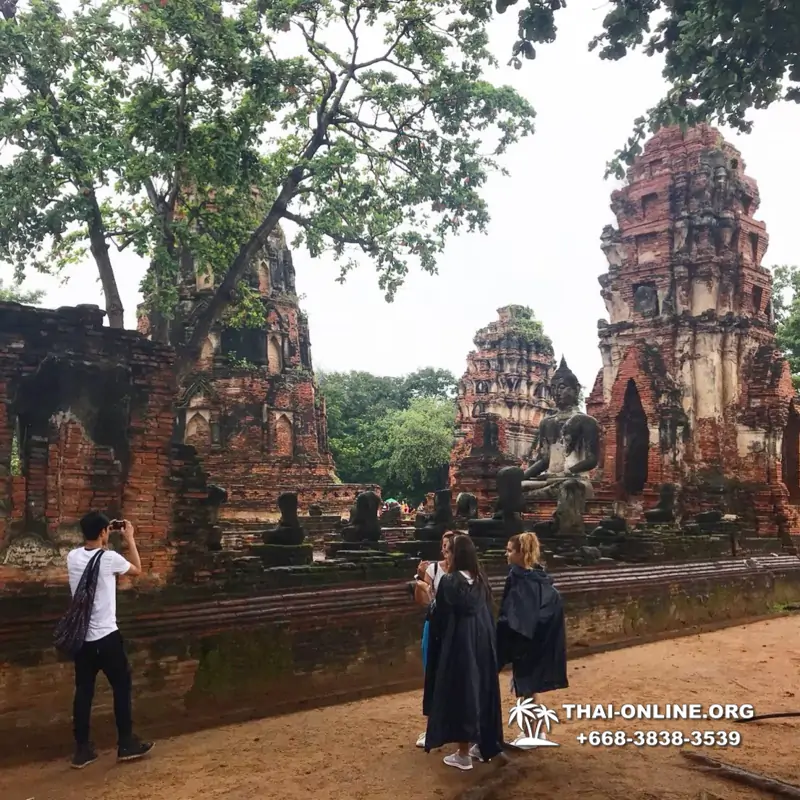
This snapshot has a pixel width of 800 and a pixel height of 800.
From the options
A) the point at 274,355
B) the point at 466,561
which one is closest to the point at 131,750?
the point at 466,561

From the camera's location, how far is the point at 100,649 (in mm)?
5207

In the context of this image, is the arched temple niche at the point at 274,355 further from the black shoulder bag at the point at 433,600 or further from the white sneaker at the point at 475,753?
the white sneaker at the point at 475,753

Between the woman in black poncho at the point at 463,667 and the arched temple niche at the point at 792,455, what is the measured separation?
1410 centimetres

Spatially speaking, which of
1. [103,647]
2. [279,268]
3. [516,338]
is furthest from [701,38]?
[516,338]

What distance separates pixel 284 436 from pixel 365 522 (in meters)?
16.2

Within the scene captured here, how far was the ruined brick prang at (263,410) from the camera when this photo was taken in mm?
23469

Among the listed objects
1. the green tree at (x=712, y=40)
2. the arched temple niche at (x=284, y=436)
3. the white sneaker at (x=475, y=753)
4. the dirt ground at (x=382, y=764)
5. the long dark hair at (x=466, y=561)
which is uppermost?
the green tree at (x=712, y=40)

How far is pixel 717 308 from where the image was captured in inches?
677

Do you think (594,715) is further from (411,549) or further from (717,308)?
(717,308)

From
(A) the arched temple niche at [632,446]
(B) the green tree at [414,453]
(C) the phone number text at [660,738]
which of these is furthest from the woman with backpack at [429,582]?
(B) the green tree at [414,453]

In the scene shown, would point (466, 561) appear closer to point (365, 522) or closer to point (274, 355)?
point (365, 522)

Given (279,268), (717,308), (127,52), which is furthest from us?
(279,268)

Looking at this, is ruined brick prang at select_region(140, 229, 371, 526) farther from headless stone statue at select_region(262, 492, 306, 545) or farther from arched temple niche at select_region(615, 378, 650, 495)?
headless stone statue at select_region(262, 492, 306, 545)

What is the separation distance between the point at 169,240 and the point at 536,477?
762 cm
